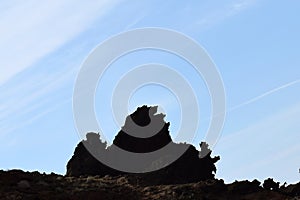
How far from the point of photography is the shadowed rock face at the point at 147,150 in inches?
1982

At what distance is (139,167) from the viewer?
5053 centimetres

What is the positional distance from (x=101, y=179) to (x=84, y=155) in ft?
31.6

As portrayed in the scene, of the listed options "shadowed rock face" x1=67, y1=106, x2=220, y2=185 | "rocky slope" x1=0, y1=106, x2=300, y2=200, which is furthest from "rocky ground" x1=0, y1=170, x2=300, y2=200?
"shadowed rock face" x1=67, y1=106, x2=220, y2=185

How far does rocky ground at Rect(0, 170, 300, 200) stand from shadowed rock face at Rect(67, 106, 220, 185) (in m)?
6.89

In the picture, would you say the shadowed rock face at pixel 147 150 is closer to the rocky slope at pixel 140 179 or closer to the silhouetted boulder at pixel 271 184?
the rocky slope at pixel 140 179

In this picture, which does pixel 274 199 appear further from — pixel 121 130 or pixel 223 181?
pixel 121 130

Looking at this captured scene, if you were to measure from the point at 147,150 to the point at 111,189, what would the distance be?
43.8ft

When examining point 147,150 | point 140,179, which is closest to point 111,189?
point 140,179

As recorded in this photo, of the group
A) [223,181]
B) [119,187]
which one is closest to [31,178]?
[119,187]

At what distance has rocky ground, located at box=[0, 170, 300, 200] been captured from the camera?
123 feet

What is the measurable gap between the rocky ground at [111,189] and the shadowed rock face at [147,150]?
22.6ft

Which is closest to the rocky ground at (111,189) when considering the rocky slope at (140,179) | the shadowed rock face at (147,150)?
the rocky slope at (140,179)

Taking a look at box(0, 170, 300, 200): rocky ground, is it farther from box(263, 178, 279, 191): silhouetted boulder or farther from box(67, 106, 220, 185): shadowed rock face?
box(67, 106, 220, 185): shadowed rock face

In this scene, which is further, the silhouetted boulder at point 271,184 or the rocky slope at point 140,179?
the silhouetted boulder at point 271,184
